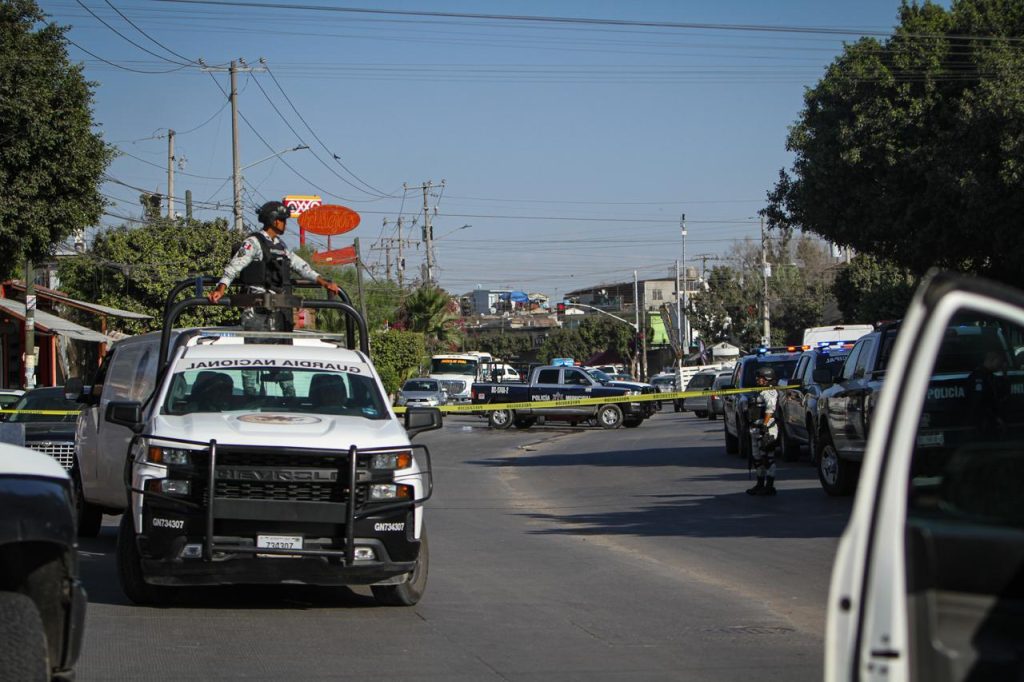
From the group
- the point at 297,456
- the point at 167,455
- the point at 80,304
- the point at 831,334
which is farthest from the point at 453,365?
the point at 297,456

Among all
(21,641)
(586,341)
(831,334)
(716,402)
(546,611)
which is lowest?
(546,611)

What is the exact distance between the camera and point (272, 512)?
8047 millimetres

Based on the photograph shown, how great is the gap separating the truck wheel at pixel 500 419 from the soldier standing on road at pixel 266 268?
27962 mm

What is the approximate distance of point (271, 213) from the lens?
1205 cm

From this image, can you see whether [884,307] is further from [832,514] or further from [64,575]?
[64,575]

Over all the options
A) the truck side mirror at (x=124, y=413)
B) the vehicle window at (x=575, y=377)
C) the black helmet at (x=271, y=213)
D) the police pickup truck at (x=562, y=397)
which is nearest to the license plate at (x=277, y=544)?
the truck side mirror at (x=124, y=413)

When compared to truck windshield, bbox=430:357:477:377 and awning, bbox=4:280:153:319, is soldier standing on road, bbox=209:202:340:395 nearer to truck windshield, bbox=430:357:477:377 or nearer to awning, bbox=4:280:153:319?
awning, bbox=4:280:153:319

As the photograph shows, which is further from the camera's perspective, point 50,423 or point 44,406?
point 44,406

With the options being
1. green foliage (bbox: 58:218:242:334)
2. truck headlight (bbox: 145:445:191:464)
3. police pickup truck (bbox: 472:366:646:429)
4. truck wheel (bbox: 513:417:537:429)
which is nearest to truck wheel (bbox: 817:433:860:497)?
truck headlight (bbox: 145:445:191:464)

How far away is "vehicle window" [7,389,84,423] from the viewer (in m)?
18.5

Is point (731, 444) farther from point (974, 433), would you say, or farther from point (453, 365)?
point (453, 365)

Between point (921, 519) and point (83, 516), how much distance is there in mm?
10670

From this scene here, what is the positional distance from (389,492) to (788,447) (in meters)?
16.2

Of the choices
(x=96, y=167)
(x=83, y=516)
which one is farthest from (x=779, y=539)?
(x=96, y=167)
